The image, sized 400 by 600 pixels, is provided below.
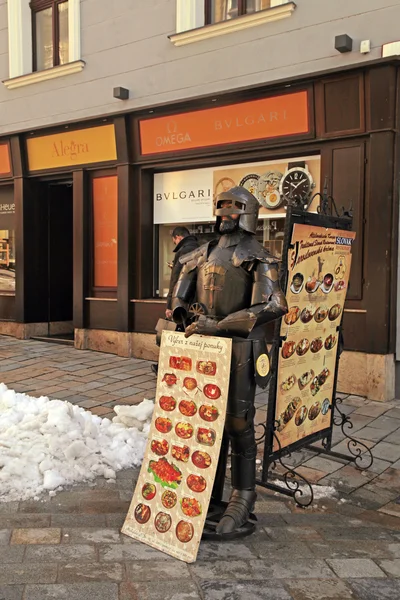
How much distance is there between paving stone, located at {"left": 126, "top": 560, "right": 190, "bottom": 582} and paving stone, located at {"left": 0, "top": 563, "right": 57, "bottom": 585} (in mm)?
390

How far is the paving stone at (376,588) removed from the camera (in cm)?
279

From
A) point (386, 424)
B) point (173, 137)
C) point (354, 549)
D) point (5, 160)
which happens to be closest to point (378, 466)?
point (386, 424)

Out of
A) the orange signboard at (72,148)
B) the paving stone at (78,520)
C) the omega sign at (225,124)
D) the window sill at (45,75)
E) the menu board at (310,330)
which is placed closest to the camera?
the paving stone at (78,520)

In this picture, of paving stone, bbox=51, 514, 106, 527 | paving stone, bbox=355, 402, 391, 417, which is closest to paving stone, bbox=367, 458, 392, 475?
paving stone, bbox=355, 402, 391, 417

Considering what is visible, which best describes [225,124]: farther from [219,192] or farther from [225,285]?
[225,285]

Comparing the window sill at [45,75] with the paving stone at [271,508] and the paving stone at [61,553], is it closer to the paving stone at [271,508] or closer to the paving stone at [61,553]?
the paving stone at [271,508]

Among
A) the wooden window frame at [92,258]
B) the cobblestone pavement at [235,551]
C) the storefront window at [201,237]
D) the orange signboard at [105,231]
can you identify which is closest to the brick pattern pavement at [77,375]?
the wooden window frame at [92,258]

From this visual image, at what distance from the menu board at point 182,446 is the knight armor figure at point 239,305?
15cm

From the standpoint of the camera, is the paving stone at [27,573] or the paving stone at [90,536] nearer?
the paving stone at [27,573]

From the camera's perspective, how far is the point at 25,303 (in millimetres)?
10578

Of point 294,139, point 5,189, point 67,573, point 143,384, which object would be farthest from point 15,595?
point 5,189

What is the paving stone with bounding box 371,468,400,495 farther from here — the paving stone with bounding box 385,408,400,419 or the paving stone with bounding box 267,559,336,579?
the paving stone with bounding box 385,408,400,419

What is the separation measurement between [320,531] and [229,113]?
230 inches

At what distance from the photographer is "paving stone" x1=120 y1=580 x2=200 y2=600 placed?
2.74 metres
